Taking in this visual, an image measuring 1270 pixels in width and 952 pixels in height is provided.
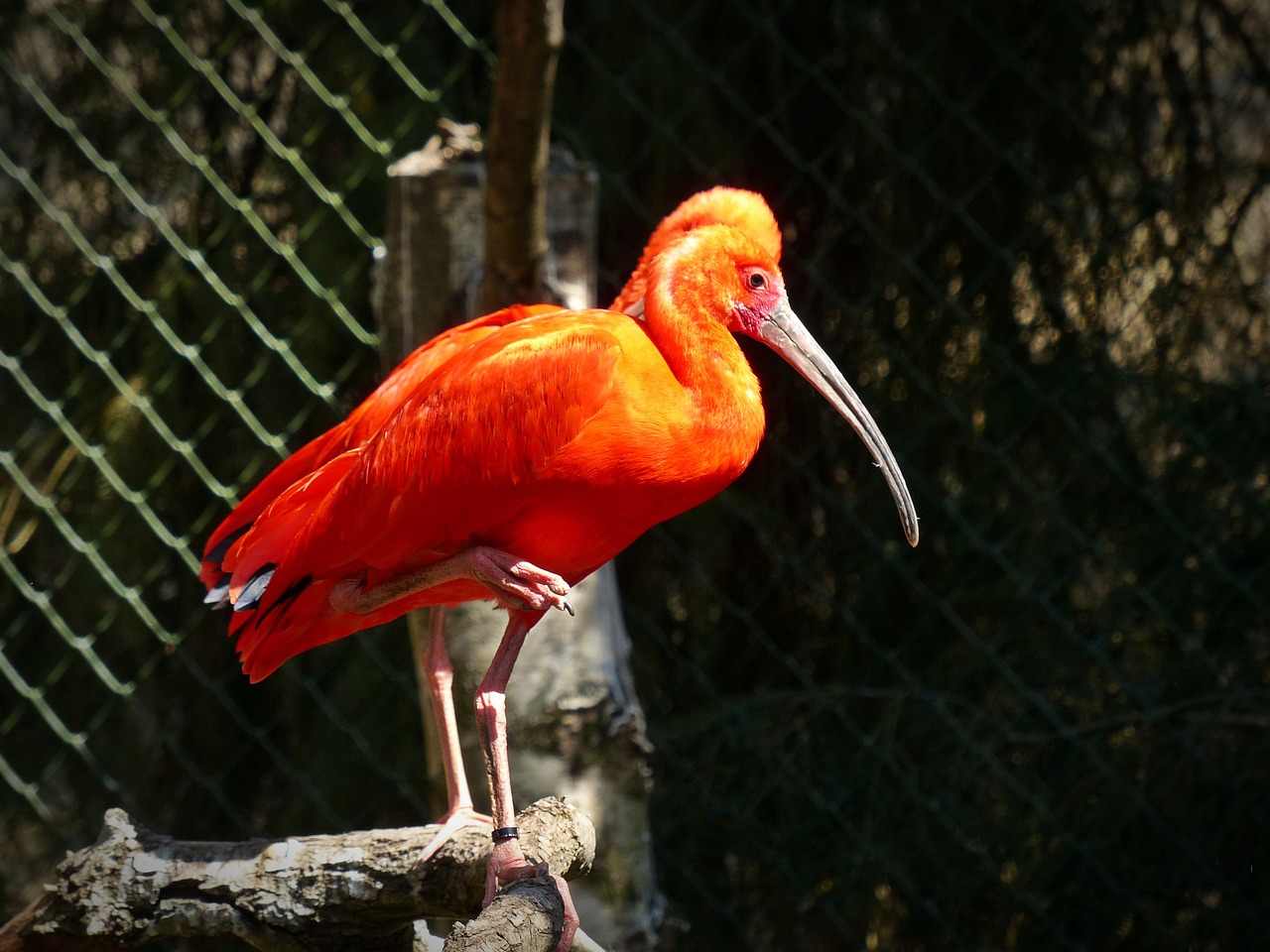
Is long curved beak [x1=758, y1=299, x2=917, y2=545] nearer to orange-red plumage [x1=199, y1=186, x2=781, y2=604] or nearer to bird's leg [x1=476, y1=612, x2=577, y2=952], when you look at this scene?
orange-red plumage [x1=199, y1=186, x2=781, y2=604]

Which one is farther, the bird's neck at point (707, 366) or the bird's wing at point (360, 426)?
the bird's wing at point (360, 426)

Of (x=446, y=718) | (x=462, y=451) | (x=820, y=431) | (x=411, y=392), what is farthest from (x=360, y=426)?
(x=820, y=431)

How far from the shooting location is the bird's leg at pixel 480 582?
1.28 metres

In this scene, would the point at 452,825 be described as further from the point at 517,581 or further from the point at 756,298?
the point at 756,298

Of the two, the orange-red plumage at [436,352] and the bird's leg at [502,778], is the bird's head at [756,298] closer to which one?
the orange-red plumage at [436,352]

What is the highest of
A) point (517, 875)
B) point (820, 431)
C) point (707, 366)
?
point (820, 431)

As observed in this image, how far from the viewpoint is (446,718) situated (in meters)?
1.55

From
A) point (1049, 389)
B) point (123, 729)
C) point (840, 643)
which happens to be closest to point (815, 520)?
point (840, 643)

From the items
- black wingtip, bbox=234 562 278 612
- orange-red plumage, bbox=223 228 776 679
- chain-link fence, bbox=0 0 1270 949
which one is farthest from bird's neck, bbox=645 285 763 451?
chain-link fence, bbox=0 0 1270 949

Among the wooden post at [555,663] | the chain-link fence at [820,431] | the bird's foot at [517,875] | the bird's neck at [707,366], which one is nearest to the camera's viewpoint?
the bird's foot at [517,875]

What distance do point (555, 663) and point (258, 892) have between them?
0.42 metres

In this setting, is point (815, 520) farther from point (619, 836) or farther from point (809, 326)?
point (619, 836)

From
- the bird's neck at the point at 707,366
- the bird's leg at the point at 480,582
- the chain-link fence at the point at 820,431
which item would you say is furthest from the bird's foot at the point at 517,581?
the chain-link fence at the point at 820,431

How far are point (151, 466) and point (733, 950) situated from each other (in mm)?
1056
